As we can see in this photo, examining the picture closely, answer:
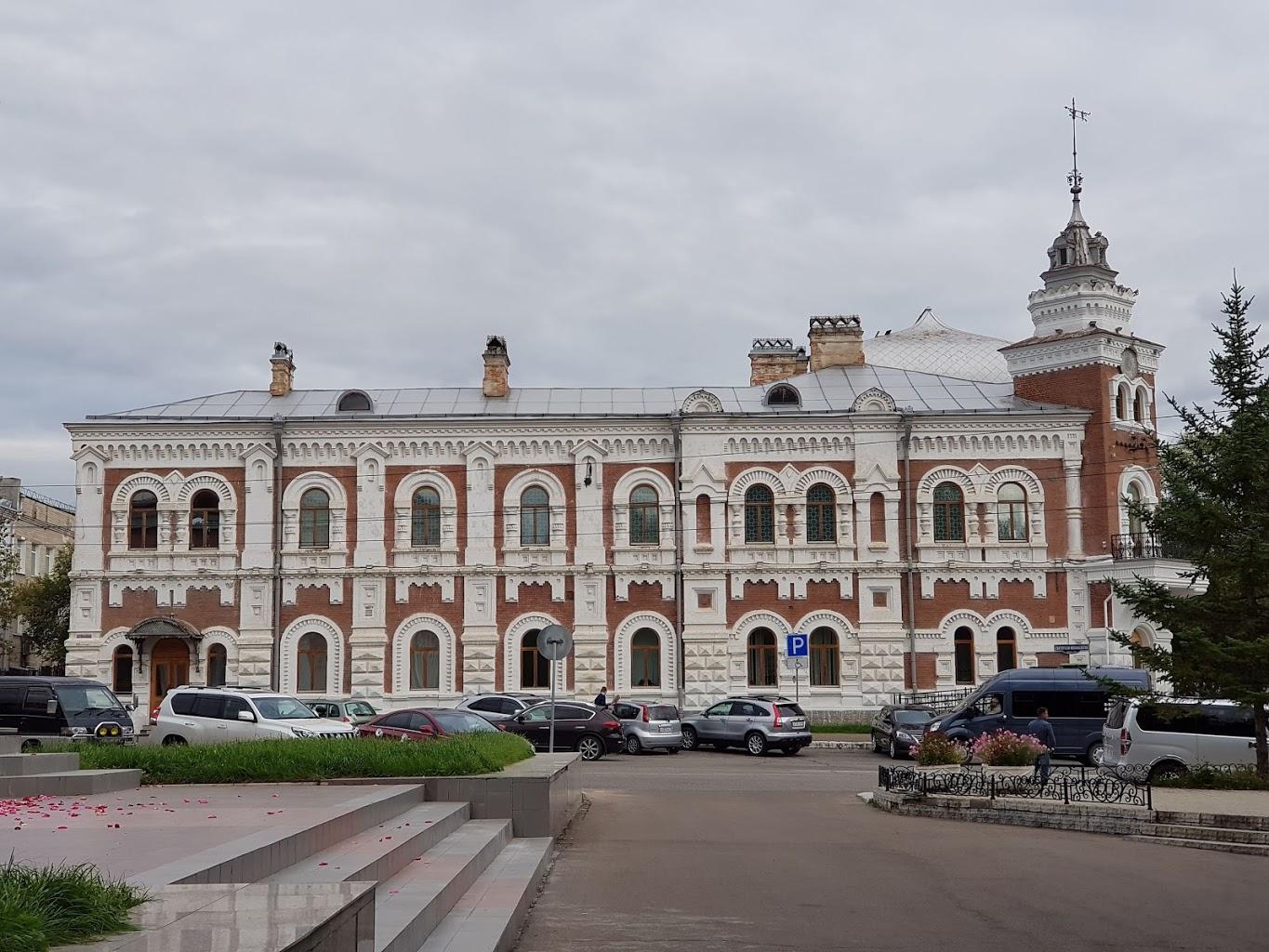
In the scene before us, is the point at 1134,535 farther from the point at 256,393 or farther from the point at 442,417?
the point at 256,393

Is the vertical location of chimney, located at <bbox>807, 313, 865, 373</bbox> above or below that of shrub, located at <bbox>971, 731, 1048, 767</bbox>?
above

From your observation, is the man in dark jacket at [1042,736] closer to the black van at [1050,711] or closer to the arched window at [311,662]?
the black van at [1050,711]

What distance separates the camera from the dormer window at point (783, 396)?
143ft

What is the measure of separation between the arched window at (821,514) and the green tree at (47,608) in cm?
3062

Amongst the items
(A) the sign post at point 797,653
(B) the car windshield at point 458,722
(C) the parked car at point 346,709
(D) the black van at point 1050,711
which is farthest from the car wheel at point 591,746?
(A) the sign post at point 797,653

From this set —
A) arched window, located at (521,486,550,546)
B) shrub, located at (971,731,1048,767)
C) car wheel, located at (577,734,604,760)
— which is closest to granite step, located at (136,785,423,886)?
shrub, located at (971,731,1048,767)

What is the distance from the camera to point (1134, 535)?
40844 millimetres

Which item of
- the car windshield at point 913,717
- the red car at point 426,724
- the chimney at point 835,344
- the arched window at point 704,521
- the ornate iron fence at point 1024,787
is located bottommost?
the ornate iron fence at point 1024,787

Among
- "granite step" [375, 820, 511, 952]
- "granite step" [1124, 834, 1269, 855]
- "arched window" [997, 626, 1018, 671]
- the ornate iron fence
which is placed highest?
"arched window" [997, 626, 1018, 671]

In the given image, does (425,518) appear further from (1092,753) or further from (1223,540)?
(1223,540)

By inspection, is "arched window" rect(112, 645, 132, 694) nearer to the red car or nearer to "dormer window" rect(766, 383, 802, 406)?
the red car

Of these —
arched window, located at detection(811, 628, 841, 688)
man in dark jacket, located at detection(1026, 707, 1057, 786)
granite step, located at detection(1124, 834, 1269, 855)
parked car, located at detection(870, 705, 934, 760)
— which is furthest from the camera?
arched window, located at detection(811, 628, 841, 688)

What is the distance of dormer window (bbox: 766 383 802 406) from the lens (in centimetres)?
4359

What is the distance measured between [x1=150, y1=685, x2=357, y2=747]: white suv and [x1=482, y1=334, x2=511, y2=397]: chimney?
1911 cm
